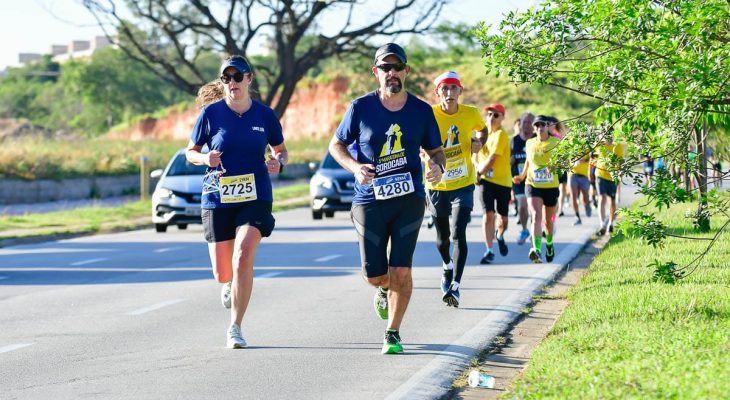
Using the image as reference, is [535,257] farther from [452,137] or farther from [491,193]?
[452,137]

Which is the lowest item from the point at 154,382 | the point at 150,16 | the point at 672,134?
the point at 154,382

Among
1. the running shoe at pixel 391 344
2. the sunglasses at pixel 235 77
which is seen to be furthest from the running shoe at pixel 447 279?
the sunglasses at pixel 235 77

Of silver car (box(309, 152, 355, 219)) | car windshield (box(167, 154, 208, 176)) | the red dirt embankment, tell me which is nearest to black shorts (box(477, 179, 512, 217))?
car windshield (box(167, 154, 208, 176))

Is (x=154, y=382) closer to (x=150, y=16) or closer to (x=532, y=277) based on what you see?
(x=532, y=277)

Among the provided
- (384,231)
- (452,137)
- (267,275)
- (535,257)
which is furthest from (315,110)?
(384,231)

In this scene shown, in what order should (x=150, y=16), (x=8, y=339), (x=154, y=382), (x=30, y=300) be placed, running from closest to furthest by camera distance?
(x=154, y=382) < (x=8, y=339) < (x=30, y=300) < (x=150, y=16)

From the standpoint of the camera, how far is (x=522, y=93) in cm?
10212

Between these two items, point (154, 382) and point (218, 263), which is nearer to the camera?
point (154, 382)

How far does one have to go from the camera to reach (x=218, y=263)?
372 inches

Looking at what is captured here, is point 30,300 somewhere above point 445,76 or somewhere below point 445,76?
below

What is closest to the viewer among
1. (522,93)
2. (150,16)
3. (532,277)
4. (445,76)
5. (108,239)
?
(445,76)

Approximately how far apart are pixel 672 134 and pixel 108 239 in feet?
49.6

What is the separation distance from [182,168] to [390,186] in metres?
15.6

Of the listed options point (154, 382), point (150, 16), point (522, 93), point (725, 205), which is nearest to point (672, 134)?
point (725, 205)
